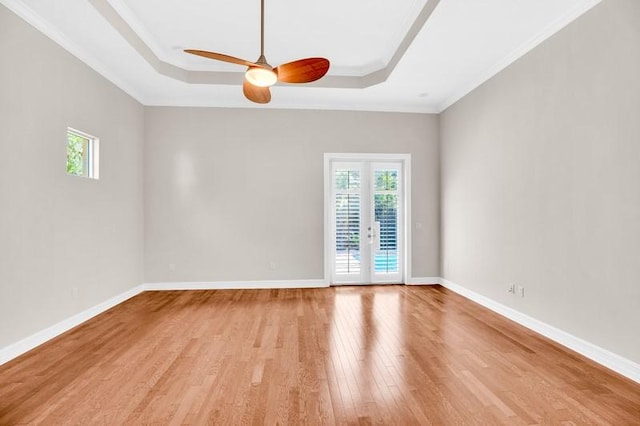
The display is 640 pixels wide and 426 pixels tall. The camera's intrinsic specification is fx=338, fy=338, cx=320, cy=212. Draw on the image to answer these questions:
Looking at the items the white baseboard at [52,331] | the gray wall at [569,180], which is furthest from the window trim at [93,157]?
the gray wall at [569,180]

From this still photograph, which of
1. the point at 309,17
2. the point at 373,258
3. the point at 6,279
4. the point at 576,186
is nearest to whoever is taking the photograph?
the point at 6,279

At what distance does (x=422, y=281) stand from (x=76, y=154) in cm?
572

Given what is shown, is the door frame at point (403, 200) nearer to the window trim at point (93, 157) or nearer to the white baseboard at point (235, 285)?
the white baseboard at point (235, 285)

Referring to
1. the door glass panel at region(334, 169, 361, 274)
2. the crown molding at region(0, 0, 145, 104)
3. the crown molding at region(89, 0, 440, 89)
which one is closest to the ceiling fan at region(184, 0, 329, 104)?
the crown molding at region(89, 0, 440, 89)

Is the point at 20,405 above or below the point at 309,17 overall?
below

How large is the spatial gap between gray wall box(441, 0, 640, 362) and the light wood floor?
0.53 metres

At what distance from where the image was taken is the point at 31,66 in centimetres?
335

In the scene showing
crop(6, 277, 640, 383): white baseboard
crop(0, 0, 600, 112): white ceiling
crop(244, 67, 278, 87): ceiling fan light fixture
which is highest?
crop(0, 0, 600, 112): white ceiling

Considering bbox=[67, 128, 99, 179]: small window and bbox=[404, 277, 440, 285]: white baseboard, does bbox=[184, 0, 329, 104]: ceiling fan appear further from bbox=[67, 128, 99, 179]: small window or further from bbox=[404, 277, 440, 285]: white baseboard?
bbox=[404, 277, 440, 285]: white baseboard

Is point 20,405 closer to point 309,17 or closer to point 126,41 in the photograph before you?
point 126,41

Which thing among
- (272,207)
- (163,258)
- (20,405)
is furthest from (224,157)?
(20,405)

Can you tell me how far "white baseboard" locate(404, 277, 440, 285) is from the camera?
622 centimetres

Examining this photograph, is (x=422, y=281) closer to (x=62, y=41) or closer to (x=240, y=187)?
(x=240, y=187)

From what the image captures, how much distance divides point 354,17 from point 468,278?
159 inches
